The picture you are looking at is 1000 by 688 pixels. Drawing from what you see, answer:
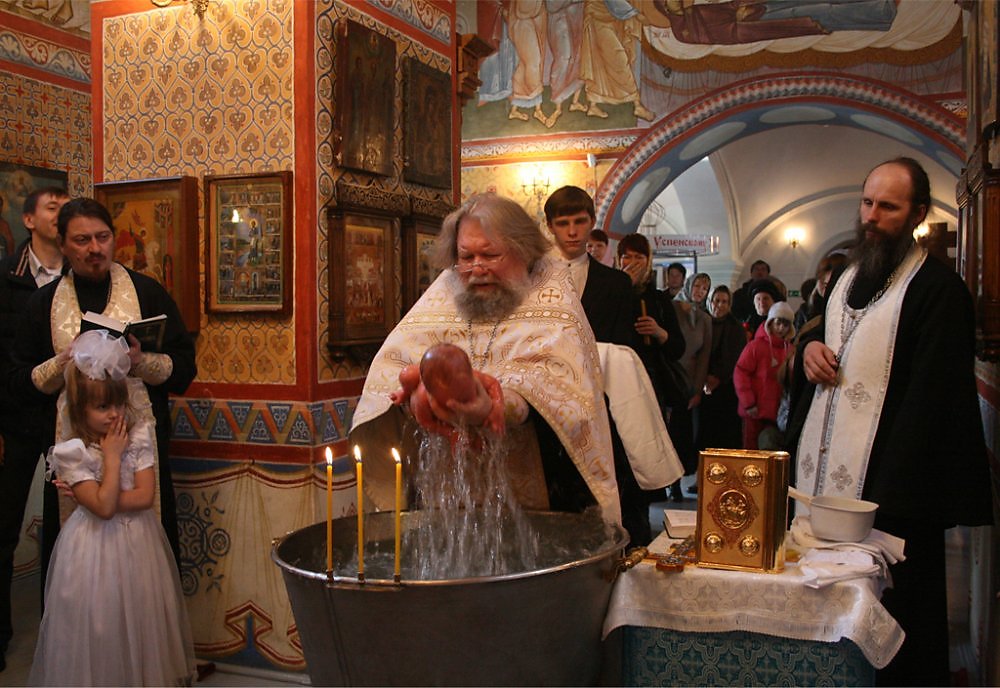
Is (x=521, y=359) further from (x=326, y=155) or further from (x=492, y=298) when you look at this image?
(x=326, y=155)

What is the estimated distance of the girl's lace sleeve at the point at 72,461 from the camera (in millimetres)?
3479

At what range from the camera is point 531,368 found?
2.54 m

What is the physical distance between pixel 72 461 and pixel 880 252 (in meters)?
2.86

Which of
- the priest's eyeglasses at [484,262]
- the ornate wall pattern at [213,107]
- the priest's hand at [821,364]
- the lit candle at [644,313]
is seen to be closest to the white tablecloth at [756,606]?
the priest's eyeglasses at [484,262]

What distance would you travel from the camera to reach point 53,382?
3725mm

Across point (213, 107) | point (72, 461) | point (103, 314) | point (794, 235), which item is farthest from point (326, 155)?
point (794, 235)

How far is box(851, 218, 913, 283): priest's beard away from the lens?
10.4ft

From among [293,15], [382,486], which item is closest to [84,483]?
[382,486]

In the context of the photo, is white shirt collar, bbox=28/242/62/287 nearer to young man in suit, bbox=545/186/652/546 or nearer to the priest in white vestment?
young man in suit, bbox=545/186/652/546

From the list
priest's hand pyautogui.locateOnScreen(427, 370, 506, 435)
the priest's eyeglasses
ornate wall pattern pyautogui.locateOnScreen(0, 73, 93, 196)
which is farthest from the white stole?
ornate wall pattern pyautogui.locateOnScreen(0, 73, 93, 196)

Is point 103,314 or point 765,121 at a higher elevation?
point 765,121

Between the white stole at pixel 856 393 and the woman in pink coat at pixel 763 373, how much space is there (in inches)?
129

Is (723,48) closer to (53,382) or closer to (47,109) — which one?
(47,109)

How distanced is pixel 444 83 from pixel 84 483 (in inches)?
108
